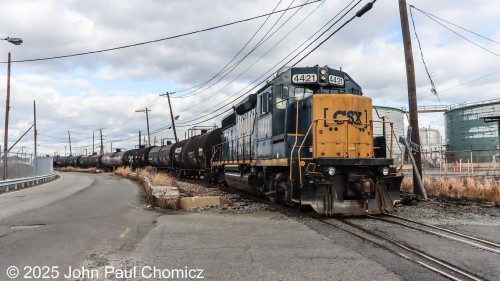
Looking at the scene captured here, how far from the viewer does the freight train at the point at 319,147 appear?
9.87m

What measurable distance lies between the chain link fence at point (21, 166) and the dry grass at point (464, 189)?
62.2 ft

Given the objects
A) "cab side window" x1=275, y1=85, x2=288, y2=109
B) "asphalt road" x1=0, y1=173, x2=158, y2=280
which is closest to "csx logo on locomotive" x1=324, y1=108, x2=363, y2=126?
"cab side window" x1=275, y1=85, x2=288, y2=109

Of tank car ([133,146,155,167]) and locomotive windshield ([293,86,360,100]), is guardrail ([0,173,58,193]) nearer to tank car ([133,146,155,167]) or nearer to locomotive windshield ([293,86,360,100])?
tank car ([133,146,155,167])

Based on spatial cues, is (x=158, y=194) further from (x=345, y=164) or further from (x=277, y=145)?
(x=345, y=164)

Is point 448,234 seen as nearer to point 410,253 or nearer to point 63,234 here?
point 410,253

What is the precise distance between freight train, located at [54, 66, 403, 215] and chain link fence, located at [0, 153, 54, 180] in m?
13.9

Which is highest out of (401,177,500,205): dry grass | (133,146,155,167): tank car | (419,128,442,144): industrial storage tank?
(419,128,442,144): industrial storage tank

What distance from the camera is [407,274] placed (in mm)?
5203

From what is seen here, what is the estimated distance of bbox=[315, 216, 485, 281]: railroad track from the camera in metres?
5.19

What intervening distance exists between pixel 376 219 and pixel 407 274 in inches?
179

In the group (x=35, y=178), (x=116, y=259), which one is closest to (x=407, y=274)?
(x=116, y=259)

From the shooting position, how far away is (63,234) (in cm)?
806

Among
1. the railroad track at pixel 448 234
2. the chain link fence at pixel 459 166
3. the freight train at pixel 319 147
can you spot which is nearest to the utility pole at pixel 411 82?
the freight train at pixel 319 147

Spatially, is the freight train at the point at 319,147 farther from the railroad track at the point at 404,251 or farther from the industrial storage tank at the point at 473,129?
the industrial storage tank at the point at 473,129
